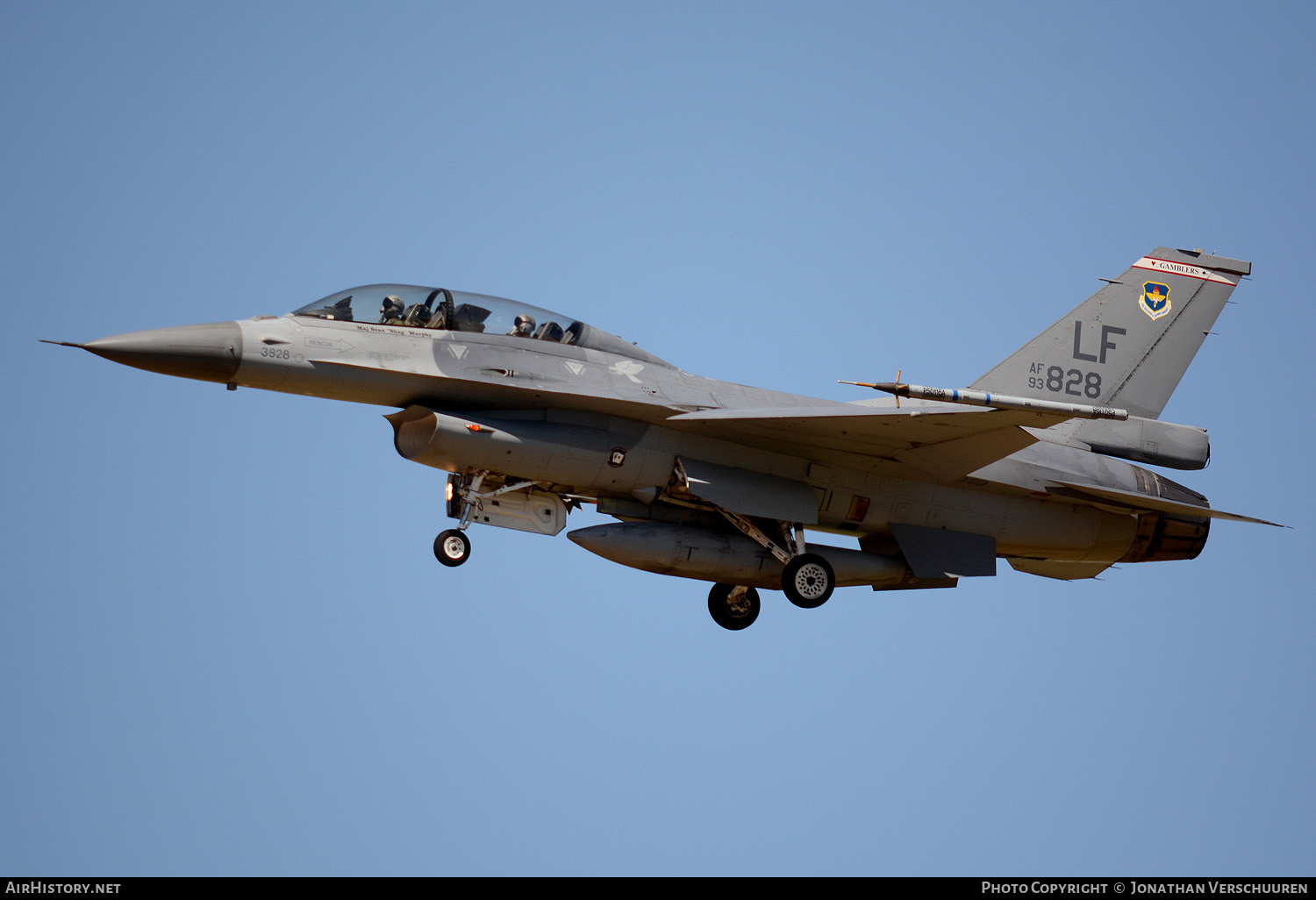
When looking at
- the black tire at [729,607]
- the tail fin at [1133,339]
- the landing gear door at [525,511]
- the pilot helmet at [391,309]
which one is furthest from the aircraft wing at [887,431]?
the pilot helmet at [391,309]

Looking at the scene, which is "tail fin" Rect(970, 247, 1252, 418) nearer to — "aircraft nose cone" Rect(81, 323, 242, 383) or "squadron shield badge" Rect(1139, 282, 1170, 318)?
"squadron shield badge" Rect(1139, 282, 1170, 318)

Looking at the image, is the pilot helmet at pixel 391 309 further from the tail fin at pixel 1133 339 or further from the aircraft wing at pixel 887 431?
the tail fin at pixel 1133 339

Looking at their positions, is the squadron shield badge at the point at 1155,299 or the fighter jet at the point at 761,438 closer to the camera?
the fighter jet at the point at 761,438

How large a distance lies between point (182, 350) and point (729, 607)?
734cm

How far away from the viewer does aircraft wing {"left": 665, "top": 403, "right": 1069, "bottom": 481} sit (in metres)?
14.6

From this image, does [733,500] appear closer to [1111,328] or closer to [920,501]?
[920,501]

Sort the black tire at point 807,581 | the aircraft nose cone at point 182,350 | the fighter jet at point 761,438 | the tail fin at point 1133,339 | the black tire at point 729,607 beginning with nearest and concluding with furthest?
the aircraft nose cone at point 182,350, the fighter jet at point 761,438, the black tire at point 807,581, the tail fin at point 1133,339, the black tire at point 729,607

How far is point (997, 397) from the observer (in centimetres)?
1363

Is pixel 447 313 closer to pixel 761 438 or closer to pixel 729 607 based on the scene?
pixel 761 438

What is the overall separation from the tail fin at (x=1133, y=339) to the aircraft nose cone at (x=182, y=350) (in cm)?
892

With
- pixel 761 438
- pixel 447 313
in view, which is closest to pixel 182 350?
pixel 447 313

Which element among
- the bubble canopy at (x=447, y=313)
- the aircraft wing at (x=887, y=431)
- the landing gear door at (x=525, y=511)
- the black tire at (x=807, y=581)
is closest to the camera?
the aircraft wing at (x=887, y=431)

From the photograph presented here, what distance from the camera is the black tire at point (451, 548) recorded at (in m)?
15.0
